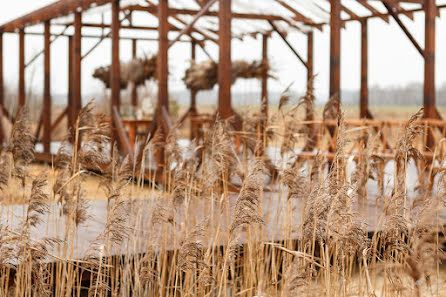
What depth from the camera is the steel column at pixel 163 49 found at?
743 cm

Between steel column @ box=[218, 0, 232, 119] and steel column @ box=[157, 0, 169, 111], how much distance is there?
1066mm

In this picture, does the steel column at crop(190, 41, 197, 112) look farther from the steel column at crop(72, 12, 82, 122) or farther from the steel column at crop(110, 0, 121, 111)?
the steel column at crop(110, 0, 121, 111)

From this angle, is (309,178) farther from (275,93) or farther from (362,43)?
(275,93)

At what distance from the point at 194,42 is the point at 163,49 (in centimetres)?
527

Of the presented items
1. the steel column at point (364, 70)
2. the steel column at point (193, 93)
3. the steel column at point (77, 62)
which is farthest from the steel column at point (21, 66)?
the steel column at point (364, 70)

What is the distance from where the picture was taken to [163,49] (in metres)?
7.45

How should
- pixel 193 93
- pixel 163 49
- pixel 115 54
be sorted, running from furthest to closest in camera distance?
1. pixel 193 93
2. pixel 115 54
3. pixel 163 49

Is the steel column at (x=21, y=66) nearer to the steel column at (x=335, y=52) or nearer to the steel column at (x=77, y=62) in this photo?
the steel column at (x=77, y=62)

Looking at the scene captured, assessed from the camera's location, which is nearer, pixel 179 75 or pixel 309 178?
pixel 309 178

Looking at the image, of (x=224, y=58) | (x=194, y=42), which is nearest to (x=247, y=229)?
(x=224, y=58)

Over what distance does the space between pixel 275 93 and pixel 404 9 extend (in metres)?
3.66

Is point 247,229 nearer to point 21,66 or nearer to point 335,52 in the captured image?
point 335,52

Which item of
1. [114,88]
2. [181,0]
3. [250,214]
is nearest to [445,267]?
[250,214]

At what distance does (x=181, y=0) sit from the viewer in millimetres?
9344
